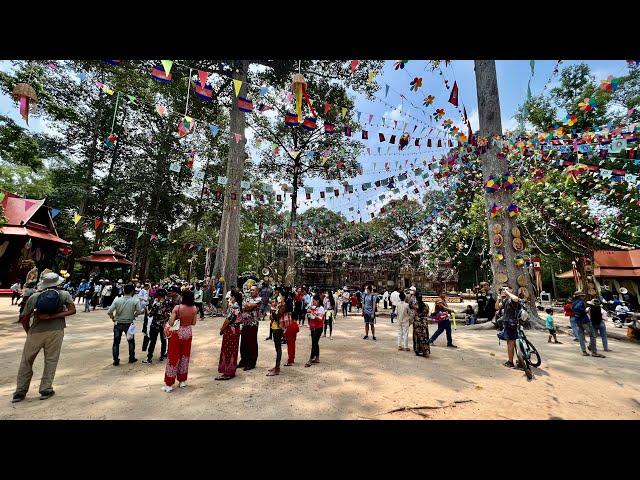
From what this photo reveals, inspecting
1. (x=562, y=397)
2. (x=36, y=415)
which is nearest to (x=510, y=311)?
(x=562, y=397)

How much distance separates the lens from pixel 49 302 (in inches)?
177

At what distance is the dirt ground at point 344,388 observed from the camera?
13.3 feet

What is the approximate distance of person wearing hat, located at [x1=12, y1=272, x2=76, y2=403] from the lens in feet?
14.4

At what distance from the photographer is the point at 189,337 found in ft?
16.6

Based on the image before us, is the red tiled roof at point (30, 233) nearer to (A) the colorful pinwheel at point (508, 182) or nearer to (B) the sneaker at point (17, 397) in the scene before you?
(B) the sneaker at point (17, 397)

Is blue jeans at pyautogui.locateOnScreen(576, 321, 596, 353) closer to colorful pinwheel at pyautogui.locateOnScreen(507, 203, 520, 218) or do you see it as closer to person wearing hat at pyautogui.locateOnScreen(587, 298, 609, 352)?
person wearing hat at pyautogui.locateOnScreen(587, 298, 609, 352)

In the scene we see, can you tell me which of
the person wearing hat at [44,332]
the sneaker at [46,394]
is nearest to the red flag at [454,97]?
the person wearing hat at [44,332]

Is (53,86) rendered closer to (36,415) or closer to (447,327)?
(36,415)

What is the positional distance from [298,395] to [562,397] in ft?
14.0

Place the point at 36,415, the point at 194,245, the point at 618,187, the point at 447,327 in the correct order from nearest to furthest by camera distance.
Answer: the point at 36,415
the point at 447,327
the point at 618,187
the point at 194,245
